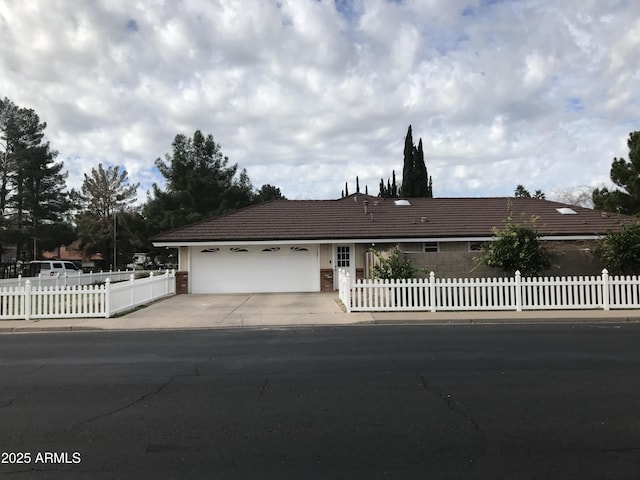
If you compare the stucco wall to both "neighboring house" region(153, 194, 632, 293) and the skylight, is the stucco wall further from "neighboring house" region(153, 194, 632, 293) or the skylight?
the skylight

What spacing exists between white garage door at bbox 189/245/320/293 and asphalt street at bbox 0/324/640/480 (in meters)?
13.9

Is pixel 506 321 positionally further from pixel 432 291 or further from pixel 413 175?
pixel 413 175

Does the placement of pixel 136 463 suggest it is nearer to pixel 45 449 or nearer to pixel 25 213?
pixel 45 449

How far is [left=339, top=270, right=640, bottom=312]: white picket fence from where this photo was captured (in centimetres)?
1470

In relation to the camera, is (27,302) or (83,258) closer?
(27,302)

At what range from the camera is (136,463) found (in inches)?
170

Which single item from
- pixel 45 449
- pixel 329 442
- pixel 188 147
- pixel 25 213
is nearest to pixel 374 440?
pixel 329 442

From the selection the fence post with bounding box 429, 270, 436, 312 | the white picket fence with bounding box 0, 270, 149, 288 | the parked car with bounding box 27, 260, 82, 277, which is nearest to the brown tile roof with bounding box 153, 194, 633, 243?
the white picket fence with bounding box 0, 270, 149, 288

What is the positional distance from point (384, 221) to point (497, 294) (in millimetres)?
10996

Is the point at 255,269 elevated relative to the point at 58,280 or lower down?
elevated

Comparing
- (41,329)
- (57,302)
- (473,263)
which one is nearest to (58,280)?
(57,302)

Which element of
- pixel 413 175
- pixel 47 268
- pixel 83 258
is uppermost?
pixel 413 175

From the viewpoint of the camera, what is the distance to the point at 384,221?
25391mm

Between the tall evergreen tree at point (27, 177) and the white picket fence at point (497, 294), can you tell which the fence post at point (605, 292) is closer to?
the white picket fence at point (497, 294)
